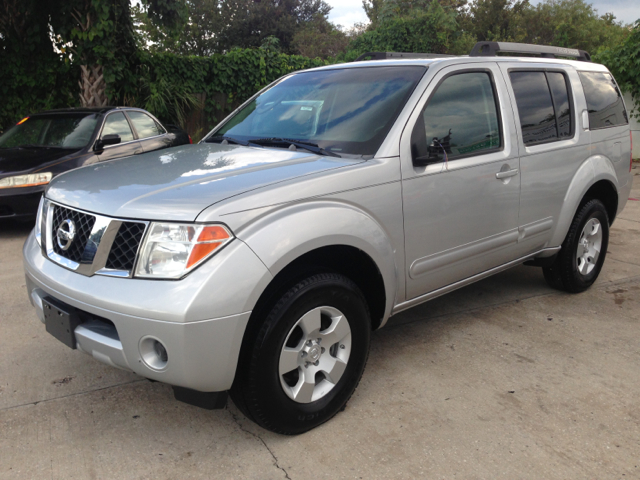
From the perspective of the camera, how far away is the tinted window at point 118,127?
7326 millimetres

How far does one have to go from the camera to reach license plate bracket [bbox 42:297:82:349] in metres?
2.42

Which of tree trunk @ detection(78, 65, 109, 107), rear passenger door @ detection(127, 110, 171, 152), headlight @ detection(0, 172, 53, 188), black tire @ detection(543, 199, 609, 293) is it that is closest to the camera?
black tire @ detection(543, 199, 609, 293)

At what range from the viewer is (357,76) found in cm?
349

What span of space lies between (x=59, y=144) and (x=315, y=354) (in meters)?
5.80

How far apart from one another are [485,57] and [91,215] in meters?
2.68

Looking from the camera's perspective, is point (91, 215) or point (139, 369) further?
point (91, 215)

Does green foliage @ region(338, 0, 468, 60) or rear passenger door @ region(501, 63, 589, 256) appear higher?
green foliage @ region(338, 0, 468, 60)

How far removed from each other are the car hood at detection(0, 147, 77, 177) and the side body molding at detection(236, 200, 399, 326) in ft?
16.5

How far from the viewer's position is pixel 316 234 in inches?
98.7

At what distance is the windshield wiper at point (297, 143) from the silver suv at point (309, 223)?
13mm

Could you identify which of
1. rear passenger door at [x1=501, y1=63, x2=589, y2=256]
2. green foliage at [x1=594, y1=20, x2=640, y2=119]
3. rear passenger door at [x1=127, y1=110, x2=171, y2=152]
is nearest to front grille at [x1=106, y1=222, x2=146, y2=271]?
rear passenger door at [x1=501, y1=63, x2=589, y2=256]

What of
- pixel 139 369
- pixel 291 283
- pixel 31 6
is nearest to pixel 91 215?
pixel 139 369

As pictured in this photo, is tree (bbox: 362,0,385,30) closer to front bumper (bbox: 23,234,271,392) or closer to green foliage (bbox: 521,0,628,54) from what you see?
green foliage (bbox: 521,0,628,54)

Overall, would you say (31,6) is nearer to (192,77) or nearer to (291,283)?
(192,77)
